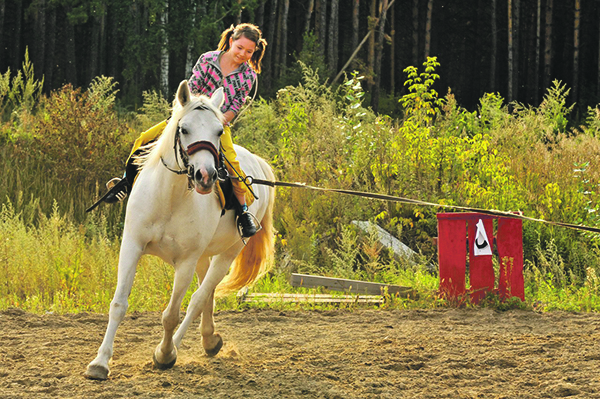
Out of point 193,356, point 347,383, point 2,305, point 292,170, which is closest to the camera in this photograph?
point 347,383

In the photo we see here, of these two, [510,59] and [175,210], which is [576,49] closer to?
[510,59]

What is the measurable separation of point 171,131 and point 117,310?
126cm

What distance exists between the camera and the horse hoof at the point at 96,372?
4266mm

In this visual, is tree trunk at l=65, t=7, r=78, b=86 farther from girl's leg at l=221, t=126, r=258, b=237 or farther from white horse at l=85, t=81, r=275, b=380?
white horse at l=85, t=81, r=275, b=380

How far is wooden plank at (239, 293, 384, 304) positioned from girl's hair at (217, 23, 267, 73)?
115 inches

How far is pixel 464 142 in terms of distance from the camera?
9.62m

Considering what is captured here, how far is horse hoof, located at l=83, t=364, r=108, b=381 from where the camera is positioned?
4266mm

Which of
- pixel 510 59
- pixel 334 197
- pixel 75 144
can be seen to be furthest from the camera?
pixel 510 59

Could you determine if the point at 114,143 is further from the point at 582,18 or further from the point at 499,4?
the point at 499,4

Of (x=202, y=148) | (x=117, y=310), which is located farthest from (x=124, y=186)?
(x=202, y=148)

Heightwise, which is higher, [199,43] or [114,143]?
[199,43]

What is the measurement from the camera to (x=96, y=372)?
14.0 ft

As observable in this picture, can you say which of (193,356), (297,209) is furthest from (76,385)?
(297,209)

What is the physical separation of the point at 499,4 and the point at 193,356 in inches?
1307
